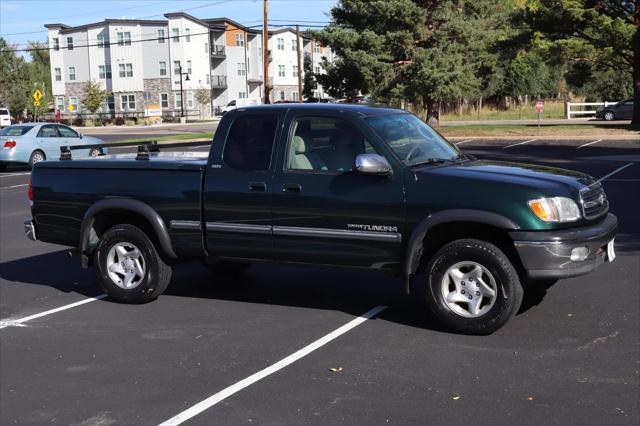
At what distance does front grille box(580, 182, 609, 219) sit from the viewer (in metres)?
6.12

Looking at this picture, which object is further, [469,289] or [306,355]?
[469,289]

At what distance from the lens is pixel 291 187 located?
6645 millimetres

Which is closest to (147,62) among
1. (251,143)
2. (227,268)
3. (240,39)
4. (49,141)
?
(240,39)

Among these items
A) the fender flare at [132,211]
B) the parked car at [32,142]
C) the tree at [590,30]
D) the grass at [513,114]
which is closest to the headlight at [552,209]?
the fender flare at [132,211]

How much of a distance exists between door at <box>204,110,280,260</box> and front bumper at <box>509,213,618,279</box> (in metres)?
2.20

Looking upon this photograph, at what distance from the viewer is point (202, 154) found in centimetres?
812

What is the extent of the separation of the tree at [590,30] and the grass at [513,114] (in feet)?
51.0

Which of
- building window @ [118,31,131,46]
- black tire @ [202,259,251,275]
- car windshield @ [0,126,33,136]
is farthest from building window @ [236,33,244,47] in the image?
black tire @ [202,259,251,275]

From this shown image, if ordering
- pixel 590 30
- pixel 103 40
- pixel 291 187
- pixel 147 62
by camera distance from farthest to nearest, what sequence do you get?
pixel 103 40 < pixel 147 62 < pixel 590 30 < pixel 291 187

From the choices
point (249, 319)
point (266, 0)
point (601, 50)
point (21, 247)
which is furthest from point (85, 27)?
point (249, 319)

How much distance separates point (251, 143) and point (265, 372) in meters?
2.35

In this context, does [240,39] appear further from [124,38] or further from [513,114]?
[513,114]

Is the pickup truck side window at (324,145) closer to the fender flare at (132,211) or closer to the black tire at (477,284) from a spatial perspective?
the black tire at (477,284)

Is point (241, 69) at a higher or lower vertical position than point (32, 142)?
higher
